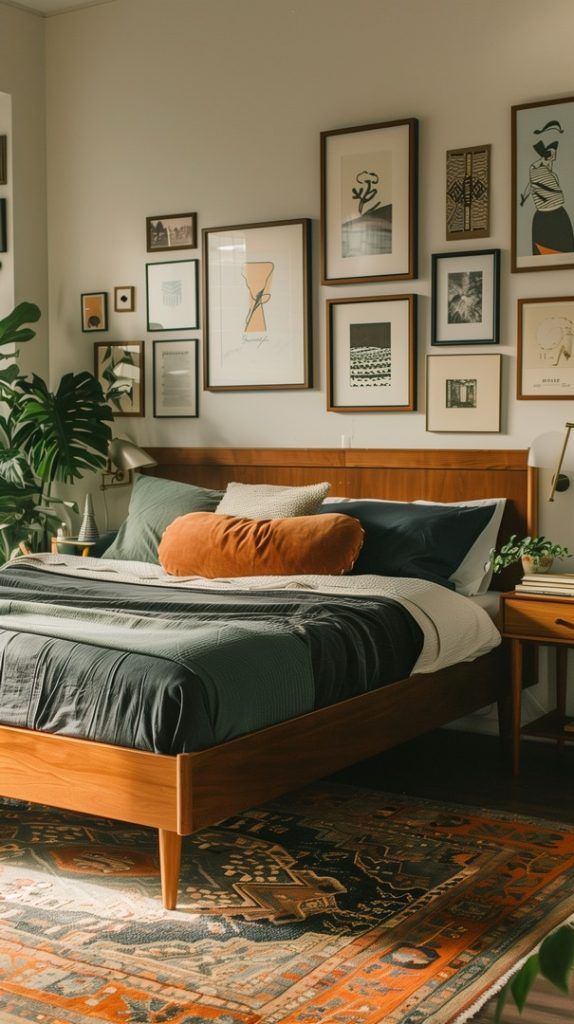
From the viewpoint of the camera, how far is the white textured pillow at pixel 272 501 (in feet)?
13.8

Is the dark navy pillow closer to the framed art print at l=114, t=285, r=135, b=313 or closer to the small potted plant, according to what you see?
the small potted plant

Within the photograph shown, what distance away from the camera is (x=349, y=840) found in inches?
120

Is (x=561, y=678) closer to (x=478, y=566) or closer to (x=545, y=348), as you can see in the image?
(x=478, y=566)

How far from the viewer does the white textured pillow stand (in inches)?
165

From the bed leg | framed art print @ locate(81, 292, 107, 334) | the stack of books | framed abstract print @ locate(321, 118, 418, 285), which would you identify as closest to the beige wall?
framed art print @ locate(81, 292, 107, 334)

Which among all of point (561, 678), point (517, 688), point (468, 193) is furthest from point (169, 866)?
point (468, 193)

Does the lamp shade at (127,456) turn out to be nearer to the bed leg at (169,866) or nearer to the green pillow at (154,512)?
the green pillow at (154,512)

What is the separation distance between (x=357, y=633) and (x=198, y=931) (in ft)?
3.35

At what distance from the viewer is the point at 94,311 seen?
5.35 metres

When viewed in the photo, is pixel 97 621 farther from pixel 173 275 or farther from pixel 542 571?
pixel 173 275

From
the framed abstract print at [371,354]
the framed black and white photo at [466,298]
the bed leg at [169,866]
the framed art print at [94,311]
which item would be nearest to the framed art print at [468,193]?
the framed black and white photo at [466,298]

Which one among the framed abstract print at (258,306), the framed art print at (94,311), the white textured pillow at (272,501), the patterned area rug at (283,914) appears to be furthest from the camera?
Answer: the framed art print at (94,311)

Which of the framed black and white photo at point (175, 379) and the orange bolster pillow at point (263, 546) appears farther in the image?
the framed black and white photo at point (175, 379)

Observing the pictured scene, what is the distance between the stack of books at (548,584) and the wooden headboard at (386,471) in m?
0.36
